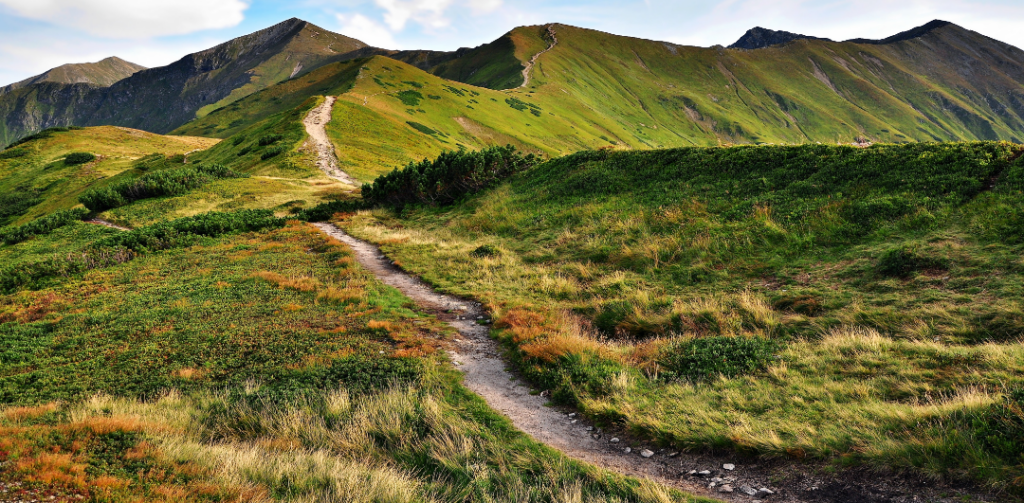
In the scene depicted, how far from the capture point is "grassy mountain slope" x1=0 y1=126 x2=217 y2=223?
61.0 m

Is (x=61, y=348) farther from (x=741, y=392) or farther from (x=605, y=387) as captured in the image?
(x=741, y=392)

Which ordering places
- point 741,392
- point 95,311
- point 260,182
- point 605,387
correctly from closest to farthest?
point 741,392 < point 605,387 < point 95,311 < point 260,182

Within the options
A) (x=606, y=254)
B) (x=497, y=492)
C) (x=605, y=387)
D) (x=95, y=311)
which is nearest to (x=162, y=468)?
(x=497, y=492)

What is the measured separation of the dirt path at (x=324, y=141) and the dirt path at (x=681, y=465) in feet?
140

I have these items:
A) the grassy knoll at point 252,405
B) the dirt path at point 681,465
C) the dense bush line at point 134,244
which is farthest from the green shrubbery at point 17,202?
the dirt path at point 681,465

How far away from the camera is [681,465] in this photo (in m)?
6.78

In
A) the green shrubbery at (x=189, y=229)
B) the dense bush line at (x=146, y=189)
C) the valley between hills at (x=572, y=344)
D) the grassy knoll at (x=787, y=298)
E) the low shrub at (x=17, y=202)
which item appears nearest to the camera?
the valley between hills at (x=572, y=344)

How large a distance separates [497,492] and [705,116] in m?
193

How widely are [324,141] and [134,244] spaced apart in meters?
40.9

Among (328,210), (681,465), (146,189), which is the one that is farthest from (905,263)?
(146,189)

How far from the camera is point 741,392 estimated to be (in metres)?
8.10

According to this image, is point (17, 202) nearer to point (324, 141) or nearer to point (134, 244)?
point (324, 141)

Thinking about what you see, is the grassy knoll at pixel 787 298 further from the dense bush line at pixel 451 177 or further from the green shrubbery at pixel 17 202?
the green shrubbery at pixel 17 202

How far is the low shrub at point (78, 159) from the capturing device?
77.1m
